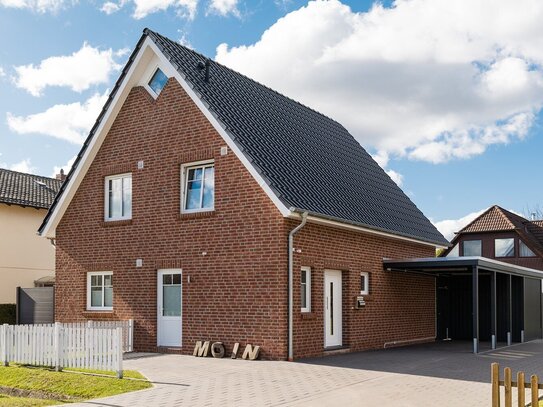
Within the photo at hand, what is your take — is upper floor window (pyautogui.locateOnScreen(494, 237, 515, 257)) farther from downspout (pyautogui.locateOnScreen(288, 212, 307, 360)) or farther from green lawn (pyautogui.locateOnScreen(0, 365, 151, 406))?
green lawn (pyautogui.locateOnScreen(0, 365, 151, 406))

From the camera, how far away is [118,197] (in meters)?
19.9

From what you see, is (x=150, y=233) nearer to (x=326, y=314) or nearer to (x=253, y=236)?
(x=253, y=236)

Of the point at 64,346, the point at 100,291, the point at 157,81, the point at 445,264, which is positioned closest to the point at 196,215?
the point at 157,81

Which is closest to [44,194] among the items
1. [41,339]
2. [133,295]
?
[133,295]

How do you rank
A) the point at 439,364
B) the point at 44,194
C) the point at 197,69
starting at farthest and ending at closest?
the point at 44,194
the point at 197,69
the point at 439,364

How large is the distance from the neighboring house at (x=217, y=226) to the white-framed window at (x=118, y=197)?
0.04 meters

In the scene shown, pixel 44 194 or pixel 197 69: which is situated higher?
pixel 197 69

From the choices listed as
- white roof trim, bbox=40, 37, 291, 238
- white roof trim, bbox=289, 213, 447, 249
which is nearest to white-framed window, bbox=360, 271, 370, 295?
white roof trim, bbox=289, 213, 447, 249

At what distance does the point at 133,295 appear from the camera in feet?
61.7

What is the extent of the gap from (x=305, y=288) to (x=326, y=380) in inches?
175

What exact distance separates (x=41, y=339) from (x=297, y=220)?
6209 mm

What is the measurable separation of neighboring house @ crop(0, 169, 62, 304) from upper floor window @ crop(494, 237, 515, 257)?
27.3m

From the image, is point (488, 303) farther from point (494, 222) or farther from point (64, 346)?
point (494, 222)

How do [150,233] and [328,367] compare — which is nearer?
[328,367]
